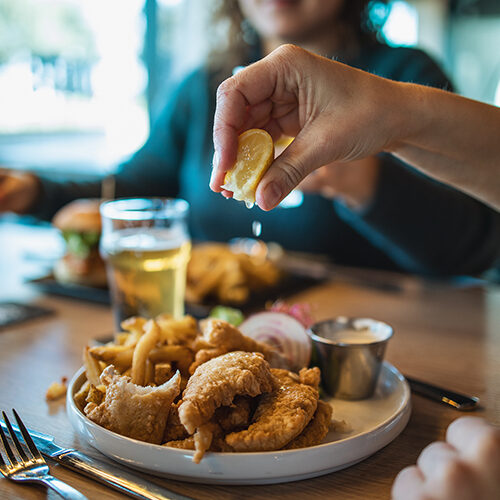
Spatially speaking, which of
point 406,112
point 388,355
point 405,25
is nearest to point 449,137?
point 406,112

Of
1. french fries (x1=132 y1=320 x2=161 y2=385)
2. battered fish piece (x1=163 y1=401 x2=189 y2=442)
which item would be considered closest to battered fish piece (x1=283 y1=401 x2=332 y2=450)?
battered fish piece (x1=163 y1=401 x2=189 y2=442)

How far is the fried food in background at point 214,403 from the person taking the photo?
0.74 metres

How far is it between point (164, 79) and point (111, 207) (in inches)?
193

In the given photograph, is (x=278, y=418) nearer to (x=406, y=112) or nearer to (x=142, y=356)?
(x=142, y=356)

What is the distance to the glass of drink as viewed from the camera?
58.4 inches

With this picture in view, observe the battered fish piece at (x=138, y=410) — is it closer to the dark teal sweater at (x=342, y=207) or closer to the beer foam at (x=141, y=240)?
the beer foam at (x=141, y=240)

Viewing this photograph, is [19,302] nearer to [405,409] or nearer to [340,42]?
[405,409]

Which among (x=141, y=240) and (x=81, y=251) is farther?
(x=81, y=251)

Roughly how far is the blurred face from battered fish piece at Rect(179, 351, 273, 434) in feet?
6.42

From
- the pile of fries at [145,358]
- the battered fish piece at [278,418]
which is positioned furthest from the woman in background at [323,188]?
the battered fish piece at [278,418]

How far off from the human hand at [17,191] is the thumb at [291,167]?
1.80 metres

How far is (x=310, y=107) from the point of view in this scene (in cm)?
94

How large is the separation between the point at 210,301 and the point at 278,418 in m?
1.05

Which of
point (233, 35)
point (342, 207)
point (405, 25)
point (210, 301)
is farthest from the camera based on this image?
point (405, 25)
